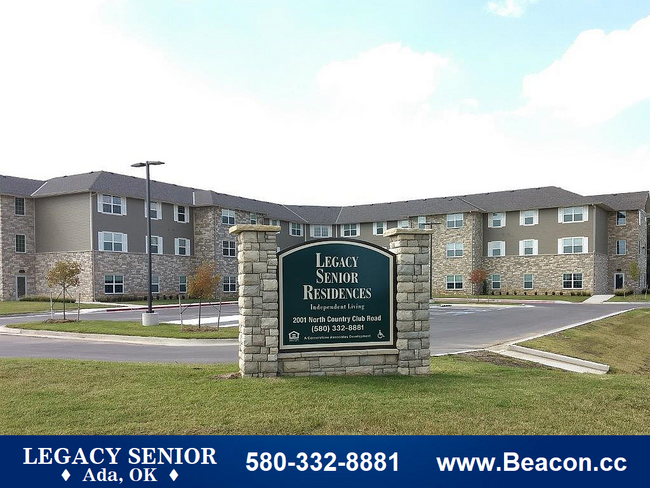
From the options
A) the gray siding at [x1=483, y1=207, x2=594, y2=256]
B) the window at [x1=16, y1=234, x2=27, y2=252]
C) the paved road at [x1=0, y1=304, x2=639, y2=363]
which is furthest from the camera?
the gray siding at [x1=483, y1=207, x2=594, y2=256]

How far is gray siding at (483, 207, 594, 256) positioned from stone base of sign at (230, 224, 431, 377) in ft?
138

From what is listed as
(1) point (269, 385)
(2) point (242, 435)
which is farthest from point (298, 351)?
(2) point (242, 435)

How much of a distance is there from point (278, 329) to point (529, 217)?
148 feet

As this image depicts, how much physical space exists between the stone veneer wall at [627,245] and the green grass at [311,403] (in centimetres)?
4494

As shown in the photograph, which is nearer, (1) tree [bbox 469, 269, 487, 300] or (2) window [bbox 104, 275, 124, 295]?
(2) window [bbox 104, 275, 124, 295]

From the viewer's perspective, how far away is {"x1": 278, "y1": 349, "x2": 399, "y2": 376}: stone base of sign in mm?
8750

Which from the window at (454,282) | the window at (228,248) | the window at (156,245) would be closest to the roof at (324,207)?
the window at (156,245)

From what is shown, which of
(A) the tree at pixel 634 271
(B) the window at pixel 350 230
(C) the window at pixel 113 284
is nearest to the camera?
(C) the window at pixel 113 284

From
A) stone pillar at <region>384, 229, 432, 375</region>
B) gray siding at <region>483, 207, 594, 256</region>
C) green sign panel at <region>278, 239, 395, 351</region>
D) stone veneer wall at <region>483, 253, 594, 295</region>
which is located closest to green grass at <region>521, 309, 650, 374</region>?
stone pillar at <region>384, 229, 432, 375</region>

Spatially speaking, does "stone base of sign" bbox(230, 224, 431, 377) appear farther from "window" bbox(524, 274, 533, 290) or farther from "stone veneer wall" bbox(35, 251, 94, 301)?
"window" bbox(524, 274, 533, 290)

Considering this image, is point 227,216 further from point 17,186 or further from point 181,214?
point 17,186

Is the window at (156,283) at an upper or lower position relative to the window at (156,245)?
lower

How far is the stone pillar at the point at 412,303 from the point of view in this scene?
9141mm

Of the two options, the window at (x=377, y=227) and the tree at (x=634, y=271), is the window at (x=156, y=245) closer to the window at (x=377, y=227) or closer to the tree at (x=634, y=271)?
the window at (x=377, y=227)
